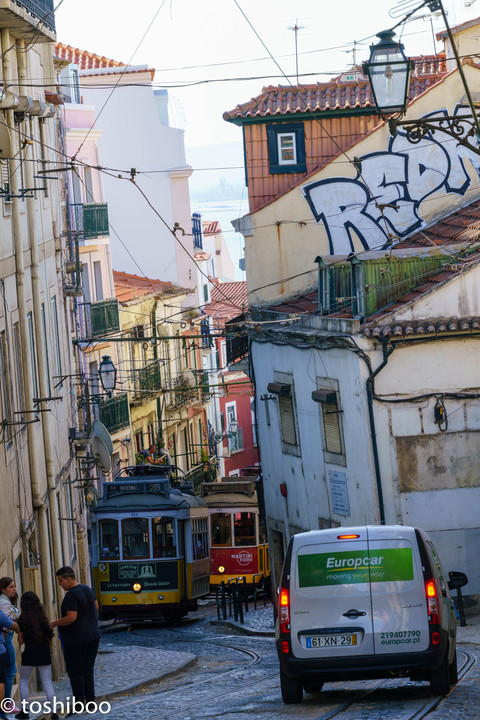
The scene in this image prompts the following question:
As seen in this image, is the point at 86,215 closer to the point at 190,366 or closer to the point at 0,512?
the point at 190,366

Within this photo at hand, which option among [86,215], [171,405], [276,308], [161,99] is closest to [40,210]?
[276,308]

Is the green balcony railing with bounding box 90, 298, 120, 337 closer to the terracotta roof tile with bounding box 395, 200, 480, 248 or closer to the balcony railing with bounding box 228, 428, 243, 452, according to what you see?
the terracotta roof tile with bounding box 395, 200, 480, 248

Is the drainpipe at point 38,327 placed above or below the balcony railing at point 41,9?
below

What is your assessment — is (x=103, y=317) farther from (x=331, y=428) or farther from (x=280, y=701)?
(x=280, y=701)

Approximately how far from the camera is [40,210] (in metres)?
23.1

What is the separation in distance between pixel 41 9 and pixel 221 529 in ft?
55.3

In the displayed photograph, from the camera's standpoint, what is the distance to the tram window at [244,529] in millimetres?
34219

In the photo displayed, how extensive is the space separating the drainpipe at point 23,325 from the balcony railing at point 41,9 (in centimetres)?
82

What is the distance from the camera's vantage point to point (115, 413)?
142ft

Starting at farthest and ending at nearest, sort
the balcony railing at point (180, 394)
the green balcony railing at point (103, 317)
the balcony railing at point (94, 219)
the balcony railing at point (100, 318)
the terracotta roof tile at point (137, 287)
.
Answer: the balcony railing at point (180, 394) → the terracotta roof tile at point (137, 287) → the balcony railing at point (94, 219) → the green balcony railing at point (103, 317) → the balcony railing at point (100, 318)

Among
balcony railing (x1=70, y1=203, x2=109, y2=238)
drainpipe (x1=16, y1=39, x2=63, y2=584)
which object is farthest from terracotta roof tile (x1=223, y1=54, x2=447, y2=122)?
balcony railing (x1=70, y1=203, x2=109, y2=238)

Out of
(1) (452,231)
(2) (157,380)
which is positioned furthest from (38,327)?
(2) (157,380)

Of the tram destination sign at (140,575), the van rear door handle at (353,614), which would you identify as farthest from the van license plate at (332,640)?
the tram destination sign at (140,575)

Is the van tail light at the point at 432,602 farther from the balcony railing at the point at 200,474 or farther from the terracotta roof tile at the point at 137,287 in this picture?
the balcony railing at the point at 200,474
